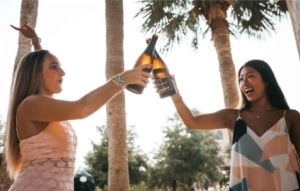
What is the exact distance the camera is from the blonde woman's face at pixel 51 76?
5.91ft

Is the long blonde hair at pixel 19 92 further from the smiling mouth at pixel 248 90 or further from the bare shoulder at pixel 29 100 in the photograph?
Result: the smiling mouth at pixel 248 90

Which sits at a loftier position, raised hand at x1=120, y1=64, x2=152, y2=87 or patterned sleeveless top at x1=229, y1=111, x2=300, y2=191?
raised hand at x1=120, y1=64, x2=152, y2=87

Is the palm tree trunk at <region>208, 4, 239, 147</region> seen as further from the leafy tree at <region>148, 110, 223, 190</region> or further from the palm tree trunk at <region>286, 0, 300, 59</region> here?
the leafy tree at <region>148, 110, 223, 190</region>

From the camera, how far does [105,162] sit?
2286 cm

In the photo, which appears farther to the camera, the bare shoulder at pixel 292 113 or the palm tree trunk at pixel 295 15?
the bare shoulder at pixel 292 113

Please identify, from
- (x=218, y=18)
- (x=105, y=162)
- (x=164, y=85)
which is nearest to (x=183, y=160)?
(x=105, y=162)

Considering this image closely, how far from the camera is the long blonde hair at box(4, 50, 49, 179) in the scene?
1.74 meters

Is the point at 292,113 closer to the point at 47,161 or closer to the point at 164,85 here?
the point at 164,85

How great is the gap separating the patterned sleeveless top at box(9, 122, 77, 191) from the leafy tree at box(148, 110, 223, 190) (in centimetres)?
2643

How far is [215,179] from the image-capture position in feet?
101

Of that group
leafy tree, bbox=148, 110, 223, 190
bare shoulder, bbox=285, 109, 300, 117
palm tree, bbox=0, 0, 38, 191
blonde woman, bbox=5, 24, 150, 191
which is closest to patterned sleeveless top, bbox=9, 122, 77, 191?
blonde woman, bbox=5, 24, 150, 191

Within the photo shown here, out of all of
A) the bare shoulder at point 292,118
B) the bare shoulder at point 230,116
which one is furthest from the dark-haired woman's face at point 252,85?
the bare shoulder at point 292,118

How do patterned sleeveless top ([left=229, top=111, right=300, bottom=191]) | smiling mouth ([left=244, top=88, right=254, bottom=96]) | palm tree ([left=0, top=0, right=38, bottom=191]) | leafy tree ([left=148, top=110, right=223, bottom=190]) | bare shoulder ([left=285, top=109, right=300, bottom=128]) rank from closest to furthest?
patterned sleeveless top ([left=229, top=111, right=300, bottom=191])
bare shoulder ([left=285, top=109, right=300, bottom=128])
smiling mouth ([left=244, top=88, right=254, bottom=96])
palm tree ([left=0, top=0, right=38, bottom=191])
leafy tree ([left=148, top=110, right=223, bottom=190])

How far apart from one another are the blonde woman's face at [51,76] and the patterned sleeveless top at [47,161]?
0.86 ft
